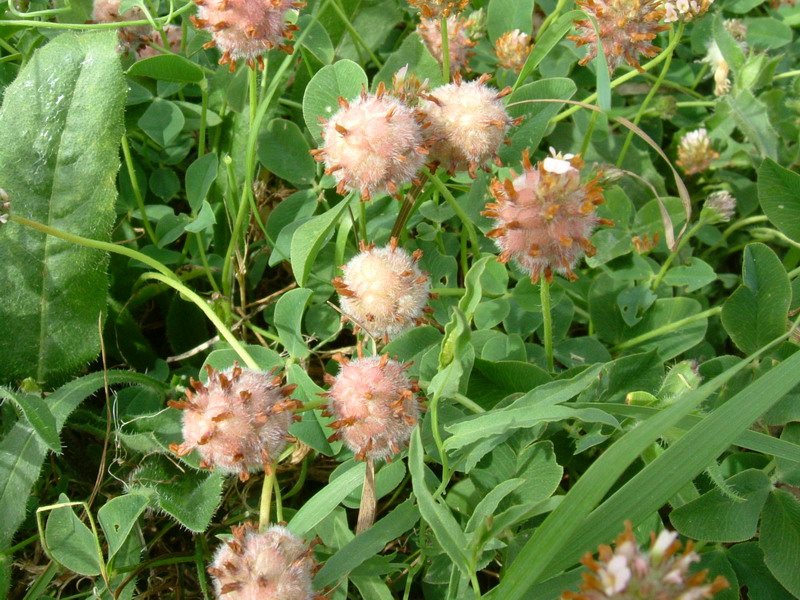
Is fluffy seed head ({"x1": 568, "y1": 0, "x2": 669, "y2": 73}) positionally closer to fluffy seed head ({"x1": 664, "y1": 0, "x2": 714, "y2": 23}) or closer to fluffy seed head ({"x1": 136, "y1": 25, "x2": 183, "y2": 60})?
fluffy seed head ({"x1": 664, "y1": 0, "x2": 714, "y2": 23})

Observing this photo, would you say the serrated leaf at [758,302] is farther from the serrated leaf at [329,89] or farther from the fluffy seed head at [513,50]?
the serrated leaf at [329,89]

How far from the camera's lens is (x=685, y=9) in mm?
2066

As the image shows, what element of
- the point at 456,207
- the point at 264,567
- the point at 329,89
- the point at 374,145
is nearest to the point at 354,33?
the point at 329,89

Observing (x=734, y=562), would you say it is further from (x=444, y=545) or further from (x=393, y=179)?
(x=393, y=179)

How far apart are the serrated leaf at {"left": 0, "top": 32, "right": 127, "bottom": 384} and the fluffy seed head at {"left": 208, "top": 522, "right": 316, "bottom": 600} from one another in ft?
3.09

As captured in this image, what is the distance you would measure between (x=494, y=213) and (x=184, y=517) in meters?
1.06

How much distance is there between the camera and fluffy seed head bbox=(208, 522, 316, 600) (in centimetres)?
141

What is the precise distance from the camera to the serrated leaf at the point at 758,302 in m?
1.95

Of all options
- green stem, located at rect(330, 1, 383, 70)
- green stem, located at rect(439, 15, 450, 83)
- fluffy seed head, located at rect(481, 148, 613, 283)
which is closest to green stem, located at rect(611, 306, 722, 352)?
fluffy seed head, located at rect(481, 148, 613, 283)

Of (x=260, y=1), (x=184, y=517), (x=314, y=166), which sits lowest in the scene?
(x=184, y=517)

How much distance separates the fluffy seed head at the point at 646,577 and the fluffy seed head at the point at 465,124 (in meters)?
0.98

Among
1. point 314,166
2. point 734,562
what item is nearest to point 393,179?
point 314,166

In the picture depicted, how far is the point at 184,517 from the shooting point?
5.73 feet

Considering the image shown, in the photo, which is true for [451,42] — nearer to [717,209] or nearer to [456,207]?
[456,207]
